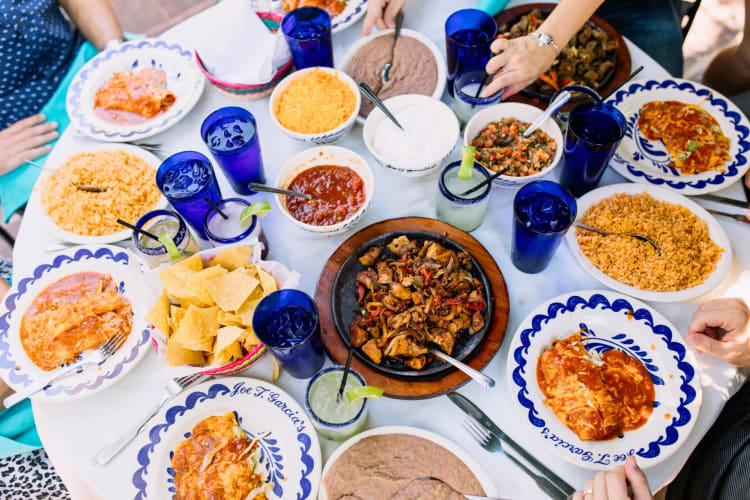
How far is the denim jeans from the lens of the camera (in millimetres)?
2744

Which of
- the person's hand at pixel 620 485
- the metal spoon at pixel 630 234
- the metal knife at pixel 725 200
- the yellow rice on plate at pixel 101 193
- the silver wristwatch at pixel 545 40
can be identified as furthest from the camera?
the silver wristwatch at pixel 545 40

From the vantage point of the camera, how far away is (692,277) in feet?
5.44

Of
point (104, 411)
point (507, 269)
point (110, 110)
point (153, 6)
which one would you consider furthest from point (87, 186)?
point (153, 6)

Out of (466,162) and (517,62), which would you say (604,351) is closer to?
(466,162)

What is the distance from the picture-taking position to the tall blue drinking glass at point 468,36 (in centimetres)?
210

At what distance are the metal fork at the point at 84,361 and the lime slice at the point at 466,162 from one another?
1.31 meters

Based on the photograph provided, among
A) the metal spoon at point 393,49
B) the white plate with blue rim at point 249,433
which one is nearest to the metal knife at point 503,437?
the white plate with blue rim at point 249,433

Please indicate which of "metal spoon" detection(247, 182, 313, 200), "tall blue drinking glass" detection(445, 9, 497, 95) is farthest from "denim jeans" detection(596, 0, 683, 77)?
"metal spoon" detection(247, 182, 313, 200)

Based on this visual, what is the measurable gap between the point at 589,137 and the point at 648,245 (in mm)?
454

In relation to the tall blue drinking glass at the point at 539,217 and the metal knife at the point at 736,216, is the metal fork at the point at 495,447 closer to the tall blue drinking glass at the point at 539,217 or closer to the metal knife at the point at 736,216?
the tall blue drinking glass at the point at 539,217

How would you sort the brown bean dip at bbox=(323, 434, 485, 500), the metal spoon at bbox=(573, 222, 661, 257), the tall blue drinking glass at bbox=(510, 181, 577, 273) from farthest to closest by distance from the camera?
the metal spoon at bbox=(573, 222, 661, 257), the tall blue drinking glass at bbox=(510, 181, 577, 273), the brown bean dip at bbox=(323, 434, 485, 500)

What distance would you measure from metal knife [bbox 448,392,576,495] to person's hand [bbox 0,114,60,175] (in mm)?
2353

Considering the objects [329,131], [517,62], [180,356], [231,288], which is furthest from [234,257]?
[517,62]

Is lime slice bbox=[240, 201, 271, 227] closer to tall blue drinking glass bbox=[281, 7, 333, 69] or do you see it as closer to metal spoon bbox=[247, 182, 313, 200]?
metal spoon bbox=[247, 182, 313, 200]
